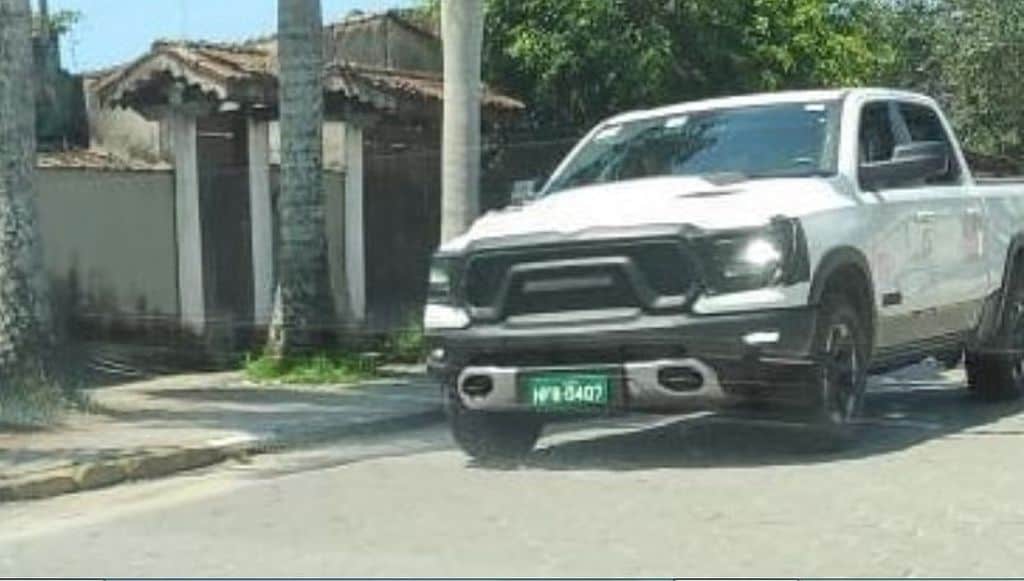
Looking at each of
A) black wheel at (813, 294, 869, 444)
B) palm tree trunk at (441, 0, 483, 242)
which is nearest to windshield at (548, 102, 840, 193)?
black wheel at (813, 294, 869, 444)

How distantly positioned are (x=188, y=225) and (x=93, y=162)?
1.74 meters

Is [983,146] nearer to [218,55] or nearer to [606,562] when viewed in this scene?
[218,55]

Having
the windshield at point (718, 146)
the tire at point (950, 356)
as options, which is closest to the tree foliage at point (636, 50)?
the tire at point (950, 356)

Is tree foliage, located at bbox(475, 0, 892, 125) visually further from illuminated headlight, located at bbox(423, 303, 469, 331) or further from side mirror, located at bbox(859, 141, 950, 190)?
illuminated headlight, located at bbox(423, 303, 469, 331)

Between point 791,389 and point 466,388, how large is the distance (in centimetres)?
180

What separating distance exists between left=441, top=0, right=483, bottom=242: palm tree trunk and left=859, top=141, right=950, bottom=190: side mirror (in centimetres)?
522

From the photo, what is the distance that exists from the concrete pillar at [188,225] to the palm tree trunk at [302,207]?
83.7 inches

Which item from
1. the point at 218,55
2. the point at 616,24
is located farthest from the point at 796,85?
the point at 218,55

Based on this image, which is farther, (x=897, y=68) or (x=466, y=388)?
(x=897, y=68)

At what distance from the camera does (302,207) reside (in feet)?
52.1

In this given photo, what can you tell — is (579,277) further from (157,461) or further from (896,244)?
(157,461)

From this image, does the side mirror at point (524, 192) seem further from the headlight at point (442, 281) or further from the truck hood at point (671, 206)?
the headlight at point (442, 281)

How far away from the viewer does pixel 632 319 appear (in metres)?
9.95

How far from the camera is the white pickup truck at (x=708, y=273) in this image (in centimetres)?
991
